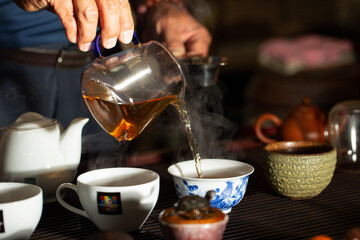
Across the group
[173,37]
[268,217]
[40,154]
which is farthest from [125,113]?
[173,37]

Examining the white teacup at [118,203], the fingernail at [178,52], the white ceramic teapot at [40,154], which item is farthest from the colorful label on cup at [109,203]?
the fingernail at [178,52]

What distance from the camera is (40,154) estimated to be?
1154 mm

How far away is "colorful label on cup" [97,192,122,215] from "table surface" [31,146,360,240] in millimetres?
54

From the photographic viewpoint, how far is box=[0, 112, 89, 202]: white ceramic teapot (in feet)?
3.75

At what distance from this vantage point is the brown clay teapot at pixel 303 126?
60.4 inches

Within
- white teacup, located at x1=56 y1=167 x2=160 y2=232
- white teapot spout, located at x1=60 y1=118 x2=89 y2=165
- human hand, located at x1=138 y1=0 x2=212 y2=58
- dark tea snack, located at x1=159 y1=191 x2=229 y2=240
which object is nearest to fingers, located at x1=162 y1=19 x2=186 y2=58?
human hand, located at x1=138 y1=0 x2=212 y2=58

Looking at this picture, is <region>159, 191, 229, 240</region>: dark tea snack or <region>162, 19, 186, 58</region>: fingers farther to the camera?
<region>162, 19, 186, 58</region>: fingers

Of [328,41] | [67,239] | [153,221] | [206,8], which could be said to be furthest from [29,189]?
Answer: [328,41]

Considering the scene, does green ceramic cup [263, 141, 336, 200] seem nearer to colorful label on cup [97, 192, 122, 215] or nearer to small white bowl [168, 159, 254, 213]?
small white bowl [168, 159, 254, 213]

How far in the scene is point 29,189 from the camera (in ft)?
3.21

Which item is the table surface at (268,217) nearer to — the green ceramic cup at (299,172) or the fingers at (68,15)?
the green ceramic cup at (299,172)

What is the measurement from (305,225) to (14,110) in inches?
51.2

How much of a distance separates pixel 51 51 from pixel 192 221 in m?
1.30

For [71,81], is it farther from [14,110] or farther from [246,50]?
[246,50]
